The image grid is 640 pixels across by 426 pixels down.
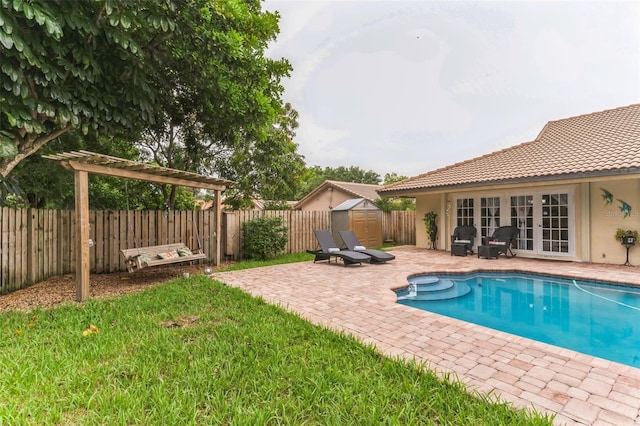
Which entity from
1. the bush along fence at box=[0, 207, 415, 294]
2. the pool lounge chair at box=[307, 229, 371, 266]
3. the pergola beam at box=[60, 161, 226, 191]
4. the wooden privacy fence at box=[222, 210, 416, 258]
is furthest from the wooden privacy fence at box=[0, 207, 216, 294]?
the pool lounge chair at box=[307, 229, 371, 266]

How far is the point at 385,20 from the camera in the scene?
489 inches

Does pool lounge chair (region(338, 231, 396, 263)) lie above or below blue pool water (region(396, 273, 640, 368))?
above

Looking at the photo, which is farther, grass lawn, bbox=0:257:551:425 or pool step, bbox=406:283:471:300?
pool step, bbox=406:283:471:300

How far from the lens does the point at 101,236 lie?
855 centimetres

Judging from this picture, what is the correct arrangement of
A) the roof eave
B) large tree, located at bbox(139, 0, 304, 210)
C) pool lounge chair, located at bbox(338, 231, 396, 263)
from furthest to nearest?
pool lounge chair, located at bbox(338, 231, 396, 263) → the roof eave → large tree, located at bbox(139, 0, 304, 210)

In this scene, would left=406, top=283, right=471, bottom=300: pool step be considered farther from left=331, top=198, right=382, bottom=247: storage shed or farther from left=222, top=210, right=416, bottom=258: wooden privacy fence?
left=331, top=198, right=382, bottom=247: storage shed

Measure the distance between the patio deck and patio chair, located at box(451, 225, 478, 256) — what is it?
4.06 meters

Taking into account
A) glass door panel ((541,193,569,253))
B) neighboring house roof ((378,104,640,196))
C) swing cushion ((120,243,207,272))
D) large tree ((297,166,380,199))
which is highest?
large tree ((297,166,380,199))

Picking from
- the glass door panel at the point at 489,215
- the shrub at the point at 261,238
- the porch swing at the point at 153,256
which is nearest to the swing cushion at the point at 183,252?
the porch swing at the point at 153,256

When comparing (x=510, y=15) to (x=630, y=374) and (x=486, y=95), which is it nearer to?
(x=486, y=95)

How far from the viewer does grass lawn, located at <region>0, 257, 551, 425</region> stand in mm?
2400

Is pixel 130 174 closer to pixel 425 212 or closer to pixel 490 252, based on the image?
pixel 490 252

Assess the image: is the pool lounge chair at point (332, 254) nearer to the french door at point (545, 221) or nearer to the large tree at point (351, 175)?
the french door at point (545, 221)

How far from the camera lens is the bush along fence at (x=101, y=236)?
6.39 m
